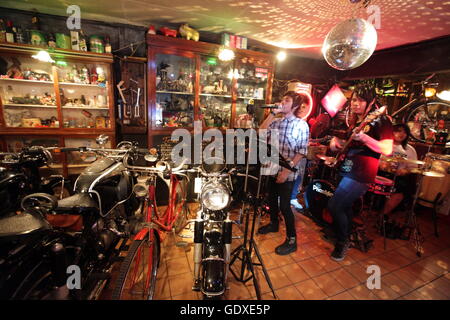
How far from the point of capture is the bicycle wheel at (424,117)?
4.27m

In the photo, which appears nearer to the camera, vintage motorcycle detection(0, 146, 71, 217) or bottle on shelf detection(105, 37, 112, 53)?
vintage motorcycle detection(0, 146, 71, 217)

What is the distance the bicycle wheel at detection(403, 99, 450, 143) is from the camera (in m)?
4.27

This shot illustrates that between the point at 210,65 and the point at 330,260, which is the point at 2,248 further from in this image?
the point at 210,65

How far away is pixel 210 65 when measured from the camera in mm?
4207

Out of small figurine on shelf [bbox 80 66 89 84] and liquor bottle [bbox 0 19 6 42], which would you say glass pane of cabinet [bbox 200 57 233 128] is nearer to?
small figurine on shelf [bbox 80 66 89 84]

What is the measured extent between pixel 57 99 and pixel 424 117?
712cm

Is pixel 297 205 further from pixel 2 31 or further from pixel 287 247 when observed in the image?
pixel 2 31

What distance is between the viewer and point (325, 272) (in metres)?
2.39

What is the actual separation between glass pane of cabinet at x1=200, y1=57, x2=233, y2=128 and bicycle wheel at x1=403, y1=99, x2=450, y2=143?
3.90 meters

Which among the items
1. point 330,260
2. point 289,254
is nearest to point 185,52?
point 289,254

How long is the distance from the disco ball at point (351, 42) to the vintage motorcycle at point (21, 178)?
3.13 m

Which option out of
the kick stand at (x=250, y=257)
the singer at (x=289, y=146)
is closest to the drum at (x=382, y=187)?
the singer at (x=289, y=146)

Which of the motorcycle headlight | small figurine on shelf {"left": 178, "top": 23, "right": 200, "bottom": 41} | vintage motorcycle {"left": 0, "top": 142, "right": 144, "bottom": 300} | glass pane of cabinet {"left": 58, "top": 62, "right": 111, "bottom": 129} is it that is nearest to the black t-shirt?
the motorcycle headlight

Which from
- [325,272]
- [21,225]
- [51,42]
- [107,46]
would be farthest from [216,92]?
[21,225]
